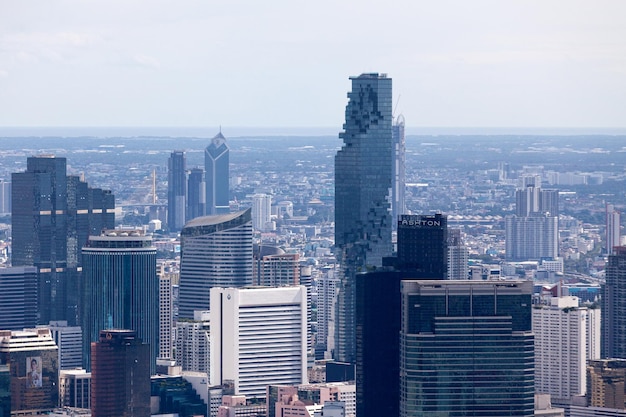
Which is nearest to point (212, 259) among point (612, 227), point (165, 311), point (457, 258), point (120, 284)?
point (165, 311)

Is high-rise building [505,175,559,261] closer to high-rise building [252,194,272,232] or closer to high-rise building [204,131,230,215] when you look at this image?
high-rise building [252,194,272,232]

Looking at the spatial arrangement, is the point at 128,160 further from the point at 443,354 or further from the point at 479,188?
the point at 443,354

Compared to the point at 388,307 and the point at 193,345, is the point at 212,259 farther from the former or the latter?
the point at 388,307

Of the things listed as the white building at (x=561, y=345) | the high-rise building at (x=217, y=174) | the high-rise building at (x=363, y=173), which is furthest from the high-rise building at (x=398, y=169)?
the high-rise building at (x=217, y=174)

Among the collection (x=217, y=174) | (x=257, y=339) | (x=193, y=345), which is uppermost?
(x=217, y=174)

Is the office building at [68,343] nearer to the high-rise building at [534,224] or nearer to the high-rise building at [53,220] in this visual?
the high-rise building at [53,220]

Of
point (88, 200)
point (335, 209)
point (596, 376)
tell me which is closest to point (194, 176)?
point (88, 200)
